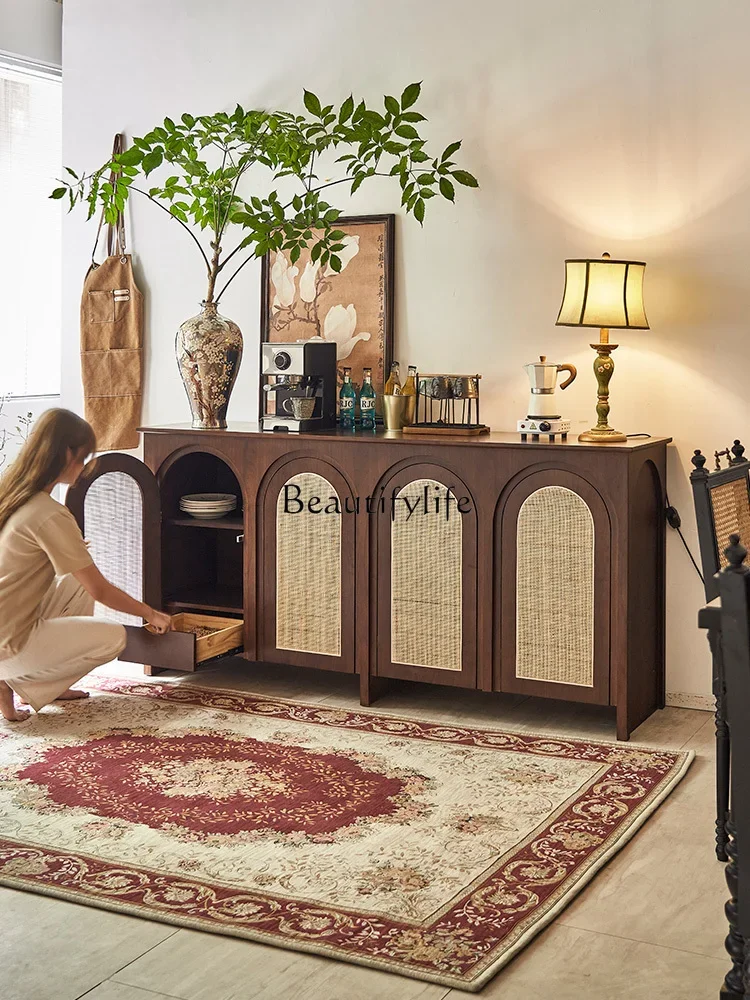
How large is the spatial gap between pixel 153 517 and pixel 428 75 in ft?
6.34

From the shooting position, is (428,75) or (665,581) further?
(428,75)

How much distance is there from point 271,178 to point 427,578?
5.95 ft

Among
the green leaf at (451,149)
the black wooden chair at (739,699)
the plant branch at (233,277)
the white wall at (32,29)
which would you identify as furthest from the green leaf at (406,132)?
the black wooden chair at (739,699)

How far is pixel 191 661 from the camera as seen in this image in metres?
4.15

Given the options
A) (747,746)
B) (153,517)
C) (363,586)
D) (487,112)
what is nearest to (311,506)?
(363,586)

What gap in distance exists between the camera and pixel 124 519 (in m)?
4.54

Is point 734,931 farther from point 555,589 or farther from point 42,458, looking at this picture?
point 42,458

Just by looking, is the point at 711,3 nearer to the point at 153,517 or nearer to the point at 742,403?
the point at 742,403

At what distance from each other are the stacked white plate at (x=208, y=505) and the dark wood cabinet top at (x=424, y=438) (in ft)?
0.91

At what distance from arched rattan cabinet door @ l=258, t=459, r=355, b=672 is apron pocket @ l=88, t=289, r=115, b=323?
1380 millimetres

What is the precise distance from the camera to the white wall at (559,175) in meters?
3.96

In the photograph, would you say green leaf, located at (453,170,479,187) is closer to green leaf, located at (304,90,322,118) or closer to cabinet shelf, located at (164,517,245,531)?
green leaf, located at (304,90,322,118)

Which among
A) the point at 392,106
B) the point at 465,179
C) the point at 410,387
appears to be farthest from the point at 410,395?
the point at 392,106

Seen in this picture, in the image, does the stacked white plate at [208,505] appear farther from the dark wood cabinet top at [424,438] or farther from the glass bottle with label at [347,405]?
the glass bottle with label at [347,405]
